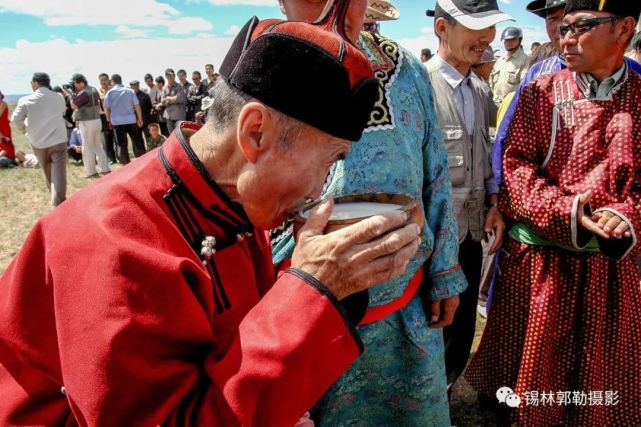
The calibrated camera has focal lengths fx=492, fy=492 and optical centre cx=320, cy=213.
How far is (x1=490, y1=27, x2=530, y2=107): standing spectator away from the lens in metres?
7.62

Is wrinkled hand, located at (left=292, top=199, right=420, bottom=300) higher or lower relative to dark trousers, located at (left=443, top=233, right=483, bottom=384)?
higher

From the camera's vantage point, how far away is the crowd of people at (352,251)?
3.39 ft

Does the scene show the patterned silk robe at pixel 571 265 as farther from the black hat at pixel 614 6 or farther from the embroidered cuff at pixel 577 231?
the black hat at pixel 614 6

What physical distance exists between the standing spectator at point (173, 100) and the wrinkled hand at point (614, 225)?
1238cm

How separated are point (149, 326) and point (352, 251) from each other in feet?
1.49

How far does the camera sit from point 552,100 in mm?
2768

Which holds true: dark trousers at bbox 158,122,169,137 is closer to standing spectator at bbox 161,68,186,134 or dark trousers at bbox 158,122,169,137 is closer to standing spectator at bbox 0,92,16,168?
standing spectator at bbox 161,68,186,134

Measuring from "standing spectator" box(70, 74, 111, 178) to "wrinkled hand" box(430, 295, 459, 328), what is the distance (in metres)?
11.3

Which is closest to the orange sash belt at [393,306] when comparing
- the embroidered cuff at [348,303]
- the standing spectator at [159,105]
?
the embroidered cuff at [348,303]

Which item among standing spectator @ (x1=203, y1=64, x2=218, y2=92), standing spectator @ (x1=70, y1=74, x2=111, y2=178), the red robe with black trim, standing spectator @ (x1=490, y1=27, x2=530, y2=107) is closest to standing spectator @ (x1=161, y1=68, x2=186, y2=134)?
standing spectator @ (x1=203, y1=64, x2=218, y2=92)

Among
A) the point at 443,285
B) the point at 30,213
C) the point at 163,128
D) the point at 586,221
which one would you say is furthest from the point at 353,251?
the point at 163,128

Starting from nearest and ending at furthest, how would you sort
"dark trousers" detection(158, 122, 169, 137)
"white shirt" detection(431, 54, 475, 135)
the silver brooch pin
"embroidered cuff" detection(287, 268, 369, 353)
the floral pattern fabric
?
"embroidered cuff" detection(287, 268, 369, 353) → the silver brooch pin → the floral pattern fabric → "white shirt" detection(431, 54, 475, 135) → "dark trousers" detection(158, 122, 169, 137)

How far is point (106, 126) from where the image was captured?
14648 mm

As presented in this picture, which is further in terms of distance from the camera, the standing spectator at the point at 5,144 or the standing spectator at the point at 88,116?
the standing spectator at the point at 5,144
